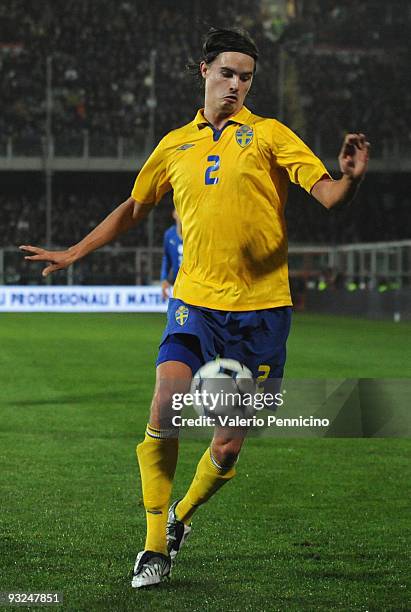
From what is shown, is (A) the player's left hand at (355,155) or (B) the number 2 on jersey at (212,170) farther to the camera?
(B) the number 2 on jersey at (212,170)

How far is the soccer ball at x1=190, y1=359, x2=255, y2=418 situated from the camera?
439 centimetres

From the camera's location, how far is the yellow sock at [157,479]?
173 inches

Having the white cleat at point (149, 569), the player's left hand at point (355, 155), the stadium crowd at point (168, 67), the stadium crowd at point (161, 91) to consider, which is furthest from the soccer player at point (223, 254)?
the stadium crowd at point (168, 67)

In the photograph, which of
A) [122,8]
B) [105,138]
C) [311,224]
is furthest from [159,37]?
[311,224]

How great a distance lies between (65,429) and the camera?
30.5 feet

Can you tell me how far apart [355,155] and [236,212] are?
79 cm

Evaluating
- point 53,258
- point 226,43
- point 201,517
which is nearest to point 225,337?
point 53,258

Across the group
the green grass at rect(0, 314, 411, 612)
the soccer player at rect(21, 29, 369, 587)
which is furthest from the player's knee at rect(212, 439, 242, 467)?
the green grass at rect(0, 314, 411, 612)

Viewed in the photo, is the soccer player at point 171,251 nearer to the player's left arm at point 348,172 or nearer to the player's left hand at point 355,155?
the player's left arm at point 348,172

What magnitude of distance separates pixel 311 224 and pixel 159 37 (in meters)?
9.95

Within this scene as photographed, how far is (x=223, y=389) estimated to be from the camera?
173 inches

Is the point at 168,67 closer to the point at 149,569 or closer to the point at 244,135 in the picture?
the point at 244,135

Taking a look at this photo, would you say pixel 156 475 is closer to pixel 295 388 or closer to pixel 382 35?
pixel 295 388

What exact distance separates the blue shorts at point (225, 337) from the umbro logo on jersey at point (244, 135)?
0.66 meters
